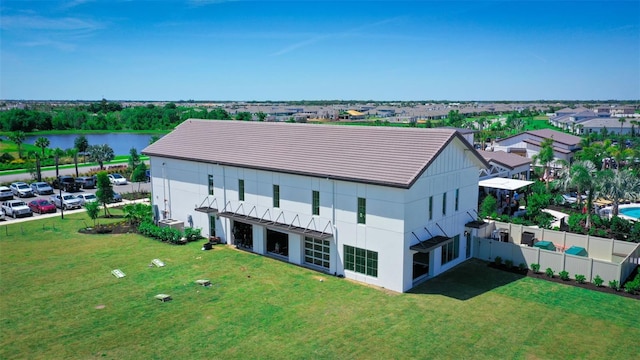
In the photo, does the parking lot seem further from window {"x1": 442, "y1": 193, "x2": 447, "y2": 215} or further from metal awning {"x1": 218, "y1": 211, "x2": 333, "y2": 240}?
window {"x1": 442, "y1": 193, "x2": 447, "y2": 215}

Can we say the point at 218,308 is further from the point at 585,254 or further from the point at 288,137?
the point at 585,254

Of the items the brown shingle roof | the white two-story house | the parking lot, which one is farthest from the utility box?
the brown shingle roof

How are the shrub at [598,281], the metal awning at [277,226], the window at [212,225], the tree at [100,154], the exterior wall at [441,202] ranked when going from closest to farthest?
the exterior wall at [441,202]
the shrub at [598,281]
the metal awning at [277,226]
the window at [212,225]
the tree at [100,154]

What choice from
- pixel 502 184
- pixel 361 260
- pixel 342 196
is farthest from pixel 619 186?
pixel 342 196

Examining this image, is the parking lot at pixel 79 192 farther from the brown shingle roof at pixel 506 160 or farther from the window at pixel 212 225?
the brown shingle roof at pixel 506 160

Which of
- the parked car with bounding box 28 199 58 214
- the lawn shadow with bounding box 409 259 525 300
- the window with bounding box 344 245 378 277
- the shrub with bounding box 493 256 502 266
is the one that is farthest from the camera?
the parked car with bounding box 28 199 58 214

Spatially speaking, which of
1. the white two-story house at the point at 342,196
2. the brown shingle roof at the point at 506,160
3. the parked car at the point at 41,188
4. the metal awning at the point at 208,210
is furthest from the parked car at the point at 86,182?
the brown shingle roof at the point at 506,160
